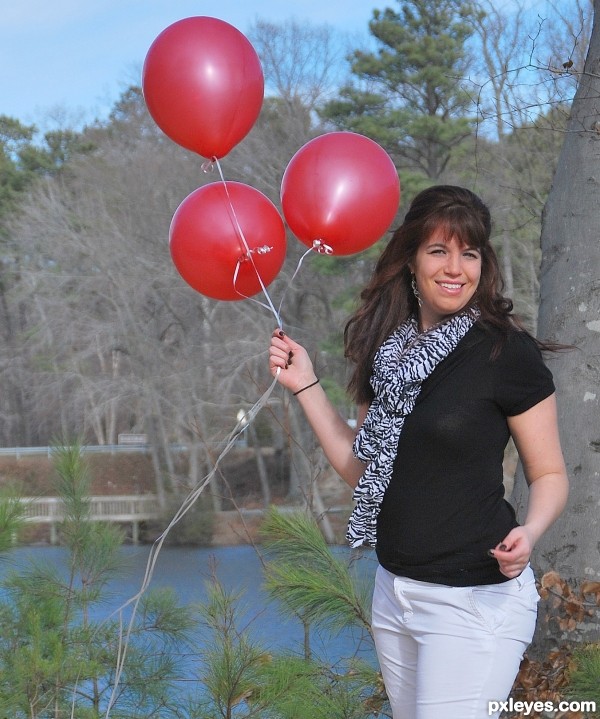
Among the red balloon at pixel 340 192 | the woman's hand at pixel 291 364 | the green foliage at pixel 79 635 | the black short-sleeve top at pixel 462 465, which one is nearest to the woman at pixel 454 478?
the black short-sleeve top at pixel 462 465

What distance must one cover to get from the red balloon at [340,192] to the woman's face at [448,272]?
412mm

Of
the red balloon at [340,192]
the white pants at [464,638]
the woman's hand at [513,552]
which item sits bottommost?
the white pants at [464,638]

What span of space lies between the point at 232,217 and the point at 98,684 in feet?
4.29

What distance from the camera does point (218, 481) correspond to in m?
18.8

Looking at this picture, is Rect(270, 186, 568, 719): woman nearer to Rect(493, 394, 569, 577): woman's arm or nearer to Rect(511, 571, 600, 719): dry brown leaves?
Rect(493, 394, 569, 577): woman's arm

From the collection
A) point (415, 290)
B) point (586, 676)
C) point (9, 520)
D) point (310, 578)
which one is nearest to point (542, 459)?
point (415, 290)

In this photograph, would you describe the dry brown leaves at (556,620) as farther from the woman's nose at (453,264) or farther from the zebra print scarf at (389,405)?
the woman's nose at (453,264)

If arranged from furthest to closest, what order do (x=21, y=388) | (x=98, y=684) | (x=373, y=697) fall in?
(x=21, y=388) → (x=98, y=684) → (x=373, y=697)

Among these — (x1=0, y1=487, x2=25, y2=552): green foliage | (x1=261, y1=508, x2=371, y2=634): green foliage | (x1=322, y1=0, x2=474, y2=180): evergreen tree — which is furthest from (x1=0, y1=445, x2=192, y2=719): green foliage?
(x1=322, y1=0, x2=474, y2=180): evergreen tree

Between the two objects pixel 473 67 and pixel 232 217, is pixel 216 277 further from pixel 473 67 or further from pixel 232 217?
pixel 473 67

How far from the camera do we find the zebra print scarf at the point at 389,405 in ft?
5.25

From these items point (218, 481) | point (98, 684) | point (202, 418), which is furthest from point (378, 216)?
point (218, 481)

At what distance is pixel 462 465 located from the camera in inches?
60.8

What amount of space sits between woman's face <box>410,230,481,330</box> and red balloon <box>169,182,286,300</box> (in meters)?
0.49
